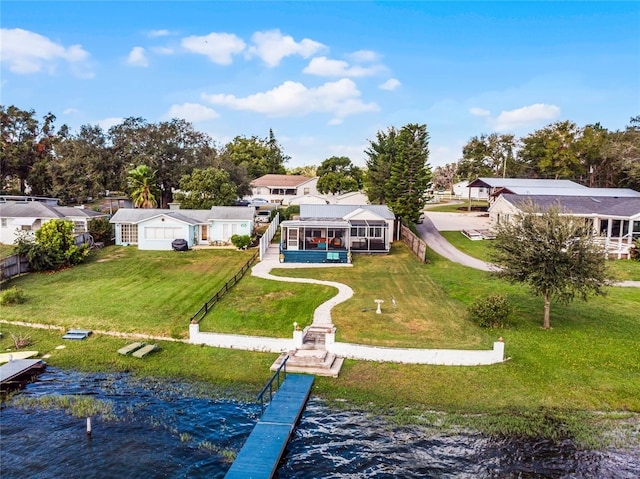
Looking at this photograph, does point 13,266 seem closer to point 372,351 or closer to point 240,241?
point 240,241

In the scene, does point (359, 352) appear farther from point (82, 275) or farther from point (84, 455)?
point (82, 275)

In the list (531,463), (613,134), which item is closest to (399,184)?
(531,463)

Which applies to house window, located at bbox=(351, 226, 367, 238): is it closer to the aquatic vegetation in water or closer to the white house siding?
the white house siding

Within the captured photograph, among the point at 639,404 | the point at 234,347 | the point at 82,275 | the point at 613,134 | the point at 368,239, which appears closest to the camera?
the point at 639,404

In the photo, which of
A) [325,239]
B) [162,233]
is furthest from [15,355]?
[325,239]

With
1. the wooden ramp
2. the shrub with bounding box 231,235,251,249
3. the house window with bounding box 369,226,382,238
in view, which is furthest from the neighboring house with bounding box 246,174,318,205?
the wooden ramp

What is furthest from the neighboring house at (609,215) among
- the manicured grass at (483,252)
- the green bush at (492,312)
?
the green bush at (492,312)
